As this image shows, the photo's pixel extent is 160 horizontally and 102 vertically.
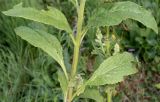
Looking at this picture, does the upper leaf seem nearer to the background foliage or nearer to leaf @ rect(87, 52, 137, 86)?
leaf @ rect(87, 52, 137, 86)

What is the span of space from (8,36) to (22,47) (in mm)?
162

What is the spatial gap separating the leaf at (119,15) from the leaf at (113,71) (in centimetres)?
23

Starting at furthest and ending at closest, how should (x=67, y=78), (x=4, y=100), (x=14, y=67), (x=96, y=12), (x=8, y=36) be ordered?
(x=8, y=36), (x=14, y=67), (x=4, y=100), (x=67, y=78), (x=96, y=12)

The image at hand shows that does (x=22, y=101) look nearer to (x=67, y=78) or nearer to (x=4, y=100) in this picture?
(x=4, y=100)

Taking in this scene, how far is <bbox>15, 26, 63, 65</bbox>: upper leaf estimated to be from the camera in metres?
1.68

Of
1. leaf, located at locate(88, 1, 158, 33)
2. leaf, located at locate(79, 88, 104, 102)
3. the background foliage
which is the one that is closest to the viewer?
leaf, located at locate(88, 1, 158, 33)

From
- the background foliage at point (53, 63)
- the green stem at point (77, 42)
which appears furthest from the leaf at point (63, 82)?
the background foliage at point (53, 63)

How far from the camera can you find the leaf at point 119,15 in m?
1.52

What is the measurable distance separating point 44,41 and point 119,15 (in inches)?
13.8

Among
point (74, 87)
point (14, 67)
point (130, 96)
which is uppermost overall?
point (74, 87)

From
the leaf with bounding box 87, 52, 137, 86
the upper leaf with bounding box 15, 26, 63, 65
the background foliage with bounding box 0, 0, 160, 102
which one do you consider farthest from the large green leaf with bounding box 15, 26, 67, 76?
the background foliage with bounding box 0, 0, 160, 102

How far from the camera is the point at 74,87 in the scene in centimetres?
172

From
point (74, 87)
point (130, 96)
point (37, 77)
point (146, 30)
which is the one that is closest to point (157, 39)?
point (146, 30)

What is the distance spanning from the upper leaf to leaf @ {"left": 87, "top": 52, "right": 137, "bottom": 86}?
0.17 metres
